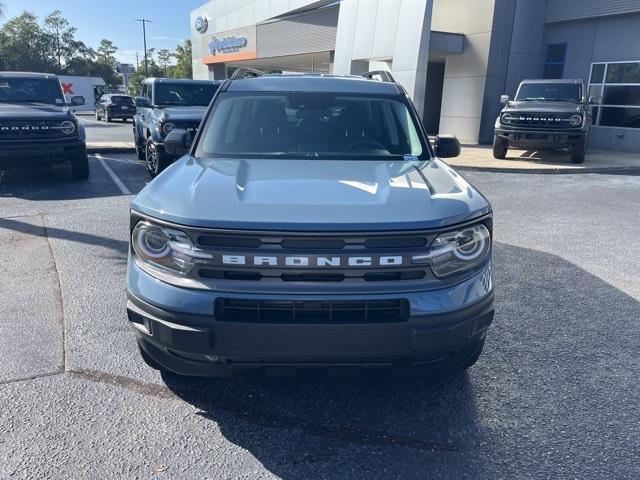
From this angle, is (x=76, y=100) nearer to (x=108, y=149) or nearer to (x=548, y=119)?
(x=108, y=149)

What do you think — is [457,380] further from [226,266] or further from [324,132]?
[324,132]

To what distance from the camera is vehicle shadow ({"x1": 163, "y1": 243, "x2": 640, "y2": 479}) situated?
2.48 meters

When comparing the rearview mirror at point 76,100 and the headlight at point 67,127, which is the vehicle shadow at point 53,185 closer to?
the headlight at point 67,127

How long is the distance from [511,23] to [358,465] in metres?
18.6

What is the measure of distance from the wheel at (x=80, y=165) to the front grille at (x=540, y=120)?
402 inches

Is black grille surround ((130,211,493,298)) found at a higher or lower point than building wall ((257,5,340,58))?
lower

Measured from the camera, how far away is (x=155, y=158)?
1005 centimetres

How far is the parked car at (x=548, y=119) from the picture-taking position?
1279cm

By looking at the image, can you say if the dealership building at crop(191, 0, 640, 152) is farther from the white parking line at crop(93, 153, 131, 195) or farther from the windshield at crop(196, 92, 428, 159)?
the windshield at crop(196, 92, 428, 159)

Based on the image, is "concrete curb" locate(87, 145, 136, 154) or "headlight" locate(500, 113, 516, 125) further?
"concrete curb" locate(87, 145, 136, 154)

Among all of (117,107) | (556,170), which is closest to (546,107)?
(556,170)

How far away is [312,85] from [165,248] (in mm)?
2256

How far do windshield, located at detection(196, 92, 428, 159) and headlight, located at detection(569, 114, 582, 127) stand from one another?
1032 cm

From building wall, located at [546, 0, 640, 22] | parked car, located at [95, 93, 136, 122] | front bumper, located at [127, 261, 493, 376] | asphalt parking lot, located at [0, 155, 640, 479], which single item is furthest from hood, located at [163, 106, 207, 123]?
parked car, located at [95, 93, 136, 122]
